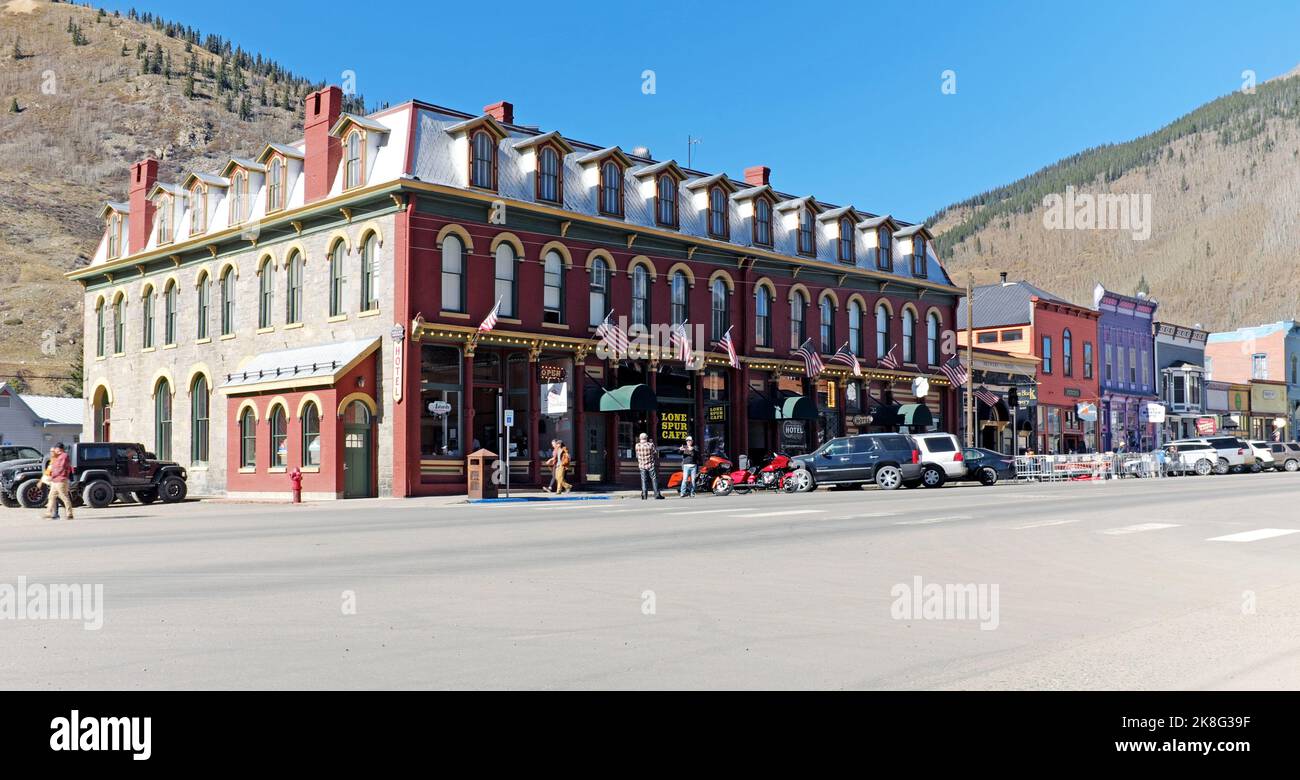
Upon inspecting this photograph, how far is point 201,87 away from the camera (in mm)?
178500

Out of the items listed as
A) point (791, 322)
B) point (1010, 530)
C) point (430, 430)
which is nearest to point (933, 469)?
point (791, 322)

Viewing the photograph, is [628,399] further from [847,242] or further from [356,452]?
[847,242]

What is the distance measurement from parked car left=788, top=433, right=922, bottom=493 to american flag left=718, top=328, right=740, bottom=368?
6.81 metres

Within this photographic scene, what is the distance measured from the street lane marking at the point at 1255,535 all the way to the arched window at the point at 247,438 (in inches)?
1146

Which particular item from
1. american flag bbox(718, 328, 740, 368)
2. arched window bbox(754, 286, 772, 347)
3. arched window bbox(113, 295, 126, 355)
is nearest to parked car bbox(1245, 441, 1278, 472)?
arched window bbox(754, 286, 772, 347)

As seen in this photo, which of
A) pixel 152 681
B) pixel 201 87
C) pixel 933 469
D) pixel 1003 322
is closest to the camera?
pixel 152 681

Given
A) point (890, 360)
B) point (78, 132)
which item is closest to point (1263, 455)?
point (890, 360)

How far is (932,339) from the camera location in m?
54.2

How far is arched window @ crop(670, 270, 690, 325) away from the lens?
138 ft

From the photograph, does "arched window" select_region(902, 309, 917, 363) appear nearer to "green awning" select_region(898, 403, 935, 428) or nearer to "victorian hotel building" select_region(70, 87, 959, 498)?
"victorian hotel building" select_region(70, 87, 959, 498)

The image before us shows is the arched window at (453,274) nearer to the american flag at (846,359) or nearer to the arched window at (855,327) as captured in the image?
the american flag at (846,359)

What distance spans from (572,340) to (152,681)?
31.1 m
